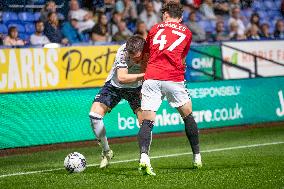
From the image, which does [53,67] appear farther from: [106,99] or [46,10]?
[106,99]

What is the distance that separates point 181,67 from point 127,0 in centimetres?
917

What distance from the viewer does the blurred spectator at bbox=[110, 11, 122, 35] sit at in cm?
1795

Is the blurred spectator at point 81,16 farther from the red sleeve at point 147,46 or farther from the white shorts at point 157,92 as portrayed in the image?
the white shorts at point 157,92

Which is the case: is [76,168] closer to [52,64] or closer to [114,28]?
[52,64]

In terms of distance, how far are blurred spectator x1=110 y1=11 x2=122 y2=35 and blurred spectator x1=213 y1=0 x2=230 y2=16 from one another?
4.46 metres

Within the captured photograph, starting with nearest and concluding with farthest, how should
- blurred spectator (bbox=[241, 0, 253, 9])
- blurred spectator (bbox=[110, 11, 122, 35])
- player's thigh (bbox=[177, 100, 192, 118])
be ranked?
1. player's thigh (bbox=[177, 100, 192, 118])
2. blurred spectator (bbox=[110, 11, 122, 35])
3. blurred spectator (bbox=[241, 0, 253, 9])

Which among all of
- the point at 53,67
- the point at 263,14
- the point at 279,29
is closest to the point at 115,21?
the point at 53,67

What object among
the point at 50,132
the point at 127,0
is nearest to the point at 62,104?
the point at 50,132

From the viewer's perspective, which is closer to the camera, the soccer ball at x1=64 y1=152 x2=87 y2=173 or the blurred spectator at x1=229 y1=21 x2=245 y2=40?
the soccer ball at x1=64 y1=152 x2=87 y2=173

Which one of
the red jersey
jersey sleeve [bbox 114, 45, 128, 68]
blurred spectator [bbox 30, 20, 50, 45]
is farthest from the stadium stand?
the red jersey

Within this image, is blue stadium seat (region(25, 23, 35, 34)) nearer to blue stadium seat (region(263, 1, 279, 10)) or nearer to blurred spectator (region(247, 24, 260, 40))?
blurred spectator (region(247, 24, 260, 40))

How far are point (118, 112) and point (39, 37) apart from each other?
2.62 meters

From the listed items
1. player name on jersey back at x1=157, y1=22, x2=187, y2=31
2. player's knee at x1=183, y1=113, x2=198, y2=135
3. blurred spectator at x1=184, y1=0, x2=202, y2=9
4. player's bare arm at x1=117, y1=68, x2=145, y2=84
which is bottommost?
blurred spectator at x1=184, y1=0, x2=202, y2=9

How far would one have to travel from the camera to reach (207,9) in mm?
21125
